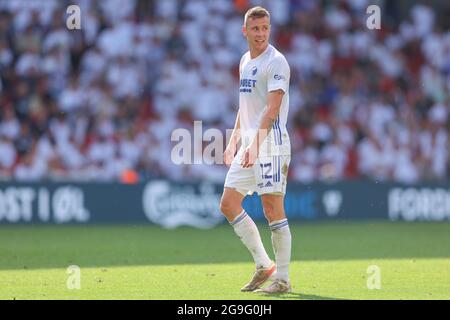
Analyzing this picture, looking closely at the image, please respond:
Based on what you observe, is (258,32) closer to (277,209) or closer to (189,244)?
(277,209)

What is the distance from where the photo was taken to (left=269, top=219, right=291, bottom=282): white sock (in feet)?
32.6

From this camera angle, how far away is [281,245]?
995 cm

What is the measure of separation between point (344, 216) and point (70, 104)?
585 cm

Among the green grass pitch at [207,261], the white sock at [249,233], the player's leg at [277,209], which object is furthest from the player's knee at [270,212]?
the green grass pitch at [207,261]

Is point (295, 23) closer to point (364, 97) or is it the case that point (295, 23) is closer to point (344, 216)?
point (364, 97)

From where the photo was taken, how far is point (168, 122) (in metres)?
21.5

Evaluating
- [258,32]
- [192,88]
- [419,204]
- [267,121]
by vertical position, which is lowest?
[419,204]

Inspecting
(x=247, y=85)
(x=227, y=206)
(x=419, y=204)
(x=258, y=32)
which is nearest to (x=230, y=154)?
(x=227, y=206)

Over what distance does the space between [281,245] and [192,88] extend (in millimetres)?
12450

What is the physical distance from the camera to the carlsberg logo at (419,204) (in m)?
20.5

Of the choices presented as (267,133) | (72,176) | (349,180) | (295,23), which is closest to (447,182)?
(349,180)

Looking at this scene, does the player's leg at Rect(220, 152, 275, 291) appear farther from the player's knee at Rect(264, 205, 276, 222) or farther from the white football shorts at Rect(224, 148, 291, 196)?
the player's knee at Rect(264, 205, 276, 222)

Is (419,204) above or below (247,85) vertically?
below

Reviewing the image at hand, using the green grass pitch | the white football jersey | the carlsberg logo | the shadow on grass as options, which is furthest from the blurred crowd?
the white football jersey
